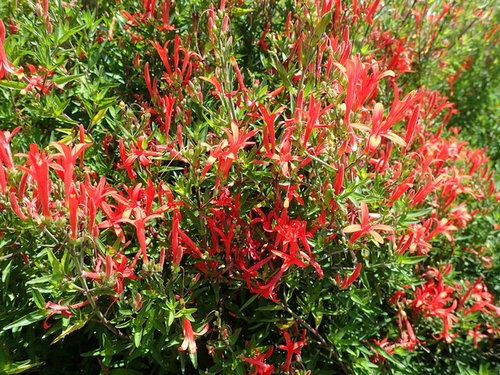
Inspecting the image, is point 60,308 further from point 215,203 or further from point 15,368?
point 215,203

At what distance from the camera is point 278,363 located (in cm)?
229

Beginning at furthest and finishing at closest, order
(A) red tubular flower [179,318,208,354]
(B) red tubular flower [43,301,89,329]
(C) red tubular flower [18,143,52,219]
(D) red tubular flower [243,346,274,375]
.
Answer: (D) red tubular flower [243,346,274,375] → (A) red tubular flower [179,318,208,354] → (B) red tubular flower [43,301,89,329] → (C) red tubular flower [18,143,52,219]

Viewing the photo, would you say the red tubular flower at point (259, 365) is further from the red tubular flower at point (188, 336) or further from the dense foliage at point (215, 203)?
the red tubular flower at point (188, 336)

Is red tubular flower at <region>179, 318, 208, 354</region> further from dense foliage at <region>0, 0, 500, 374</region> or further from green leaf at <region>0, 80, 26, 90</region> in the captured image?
green leaf at <region>0, 80, 26, 90</region>

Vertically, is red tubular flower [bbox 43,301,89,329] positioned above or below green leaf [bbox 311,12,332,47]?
below

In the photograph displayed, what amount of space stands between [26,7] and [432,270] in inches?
135

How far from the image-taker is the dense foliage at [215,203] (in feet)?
5.59

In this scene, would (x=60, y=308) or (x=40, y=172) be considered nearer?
(x=40, y=172)

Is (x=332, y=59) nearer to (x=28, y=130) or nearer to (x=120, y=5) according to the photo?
(x=120, y=5)

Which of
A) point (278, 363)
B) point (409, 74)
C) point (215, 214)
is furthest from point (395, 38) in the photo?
point (278, 363)

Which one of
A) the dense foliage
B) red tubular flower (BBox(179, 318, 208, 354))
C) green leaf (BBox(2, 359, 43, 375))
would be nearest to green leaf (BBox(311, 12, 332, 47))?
the dense foliage

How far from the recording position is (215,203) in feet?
6.53

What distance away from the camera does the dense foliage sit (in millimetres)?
Result: 1704

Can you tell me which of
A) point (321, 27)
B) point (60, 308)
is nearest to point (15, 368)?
point (60, 308)
